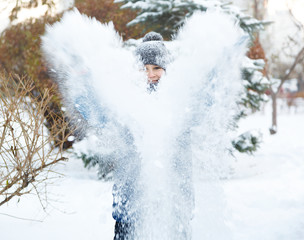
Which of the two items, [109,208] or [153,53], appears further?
[109,208]

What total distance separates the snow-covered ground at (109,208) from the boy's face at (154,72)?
96cm

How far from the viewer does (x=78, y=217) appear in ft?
10.7

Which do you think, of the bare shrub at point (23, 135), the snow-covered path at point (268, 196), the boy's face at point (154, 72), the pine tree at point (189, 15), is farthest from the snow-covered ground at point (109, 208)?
the boy's face at point (154, 72)

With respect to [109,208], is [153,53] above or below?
above

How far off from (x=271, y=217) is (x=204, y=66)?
274 centimetres

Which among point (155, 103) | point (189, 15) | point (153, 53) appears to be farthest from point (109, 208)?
point (189, 15)

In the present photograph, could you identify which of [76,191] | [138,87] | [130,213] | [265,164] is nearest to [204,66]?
[138,87]

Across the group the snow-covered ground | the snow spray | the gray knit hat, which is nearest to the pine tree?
the snow-covered ground

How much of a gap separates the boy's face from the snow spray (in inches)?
16.6

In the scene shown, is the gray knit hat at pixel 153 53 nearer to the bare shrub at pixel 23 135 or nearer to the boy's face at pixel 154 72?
the boy's face at pixel 154 72

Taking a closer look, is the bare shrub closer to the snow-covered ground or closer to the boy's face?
the snow-covered ground

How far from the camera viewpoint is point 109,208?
359 centimetres

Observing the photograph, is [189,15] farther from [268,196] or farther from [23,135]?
[23,135]

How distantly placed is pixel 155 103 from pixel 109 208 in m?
2.60
